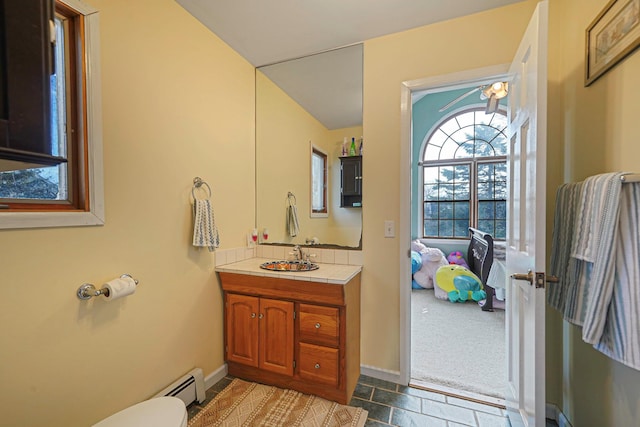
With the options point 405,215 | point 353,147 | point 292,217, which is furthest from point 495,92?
point 292,217

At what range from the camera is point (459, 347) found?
8.11 ft

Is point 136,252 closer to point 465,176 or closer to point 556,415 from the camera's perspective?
point 556,415

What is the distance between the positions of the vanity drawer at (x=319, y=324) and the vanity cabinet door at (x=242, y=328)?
362 mm

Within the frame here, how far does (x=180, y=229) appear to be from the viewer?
1.71 m

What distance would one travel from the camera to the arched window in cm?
452

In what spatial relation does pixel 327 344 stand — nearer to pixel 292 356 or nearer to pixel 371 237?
pixel 292 356

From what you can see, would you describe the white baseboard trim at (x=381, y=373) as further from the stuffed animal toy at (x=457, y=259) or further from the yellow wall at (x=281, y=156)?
the stuffed animal toy at (x=457, y=259)

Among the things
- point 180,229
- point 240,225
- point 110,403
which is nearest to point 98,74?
point 180,229

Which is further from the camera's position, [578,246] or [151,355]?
[151,355]

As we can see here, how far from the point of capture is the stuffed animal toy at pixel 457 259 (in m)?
4.25

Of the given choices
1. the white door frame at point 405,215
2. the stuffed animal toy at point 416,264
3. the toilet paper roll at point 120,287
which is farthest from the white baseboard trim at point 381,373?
the stuffed animal toy at point 416,264

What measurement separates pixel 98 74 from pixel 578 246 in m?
2.26

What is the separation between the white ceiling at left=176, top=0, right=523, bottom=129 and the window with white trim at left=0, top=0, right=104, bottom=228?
2.32 ft

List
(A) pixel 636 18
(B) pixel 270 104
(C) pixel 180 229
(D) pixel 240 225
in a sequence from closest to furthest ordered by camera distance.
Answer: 1. (A) pixel 636 18
2. (C) pixel 180 229
3. (D) pixel 240 225
4. (B) pixel 270 104
